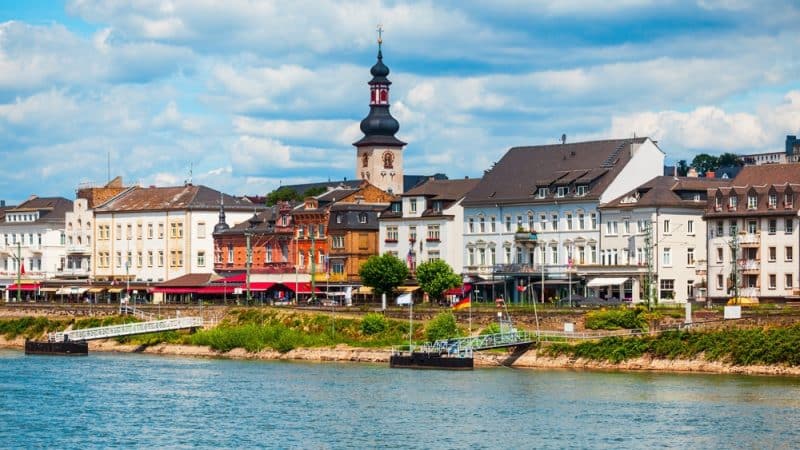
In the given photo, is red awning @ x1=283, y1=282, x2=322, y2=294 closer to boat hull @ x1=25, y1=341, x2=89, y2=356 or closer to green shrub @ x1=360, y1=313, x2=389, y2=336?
boat hull @ x1=25, y1=341, x2=89, y2=356

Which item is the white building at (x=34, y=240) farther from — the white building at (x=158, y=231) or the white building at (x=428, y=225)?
the white building at (x=428, y=225)

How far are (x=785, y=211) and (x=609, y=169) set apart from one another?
15011mm

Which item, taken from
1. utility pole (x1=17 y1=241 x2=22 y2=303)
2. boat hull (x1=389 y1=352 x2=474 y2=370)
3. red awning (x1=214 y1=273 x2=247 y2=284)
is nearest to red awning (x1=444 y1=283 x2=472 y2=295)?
red awning (x1=214 y1=273 x2=247 y2=284)

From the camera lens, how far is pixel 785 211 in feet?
354

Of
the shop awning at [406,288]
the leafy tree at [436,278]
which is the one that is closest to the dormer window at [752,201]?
the leafy tree at [436,278]

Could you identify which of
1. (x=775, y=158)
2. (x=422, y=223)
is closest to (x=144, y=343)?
(x=422, y=223)

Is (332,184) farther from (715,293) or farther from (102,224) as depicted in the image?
(715,293)

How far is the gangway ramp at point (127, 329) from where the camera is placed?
118 m

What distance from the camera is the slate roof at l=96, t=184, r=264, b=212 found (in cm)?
15200

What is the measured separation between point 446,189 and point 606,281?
69.7 feet

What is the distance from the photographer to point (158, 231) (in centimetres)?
15325

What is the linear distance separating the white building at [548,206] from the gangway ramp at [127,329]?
70.3 ft

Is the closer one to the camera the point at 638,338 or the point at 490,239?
the point at 638,338

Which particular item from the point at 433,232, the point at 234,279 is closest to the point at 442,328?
the point at 433,232
